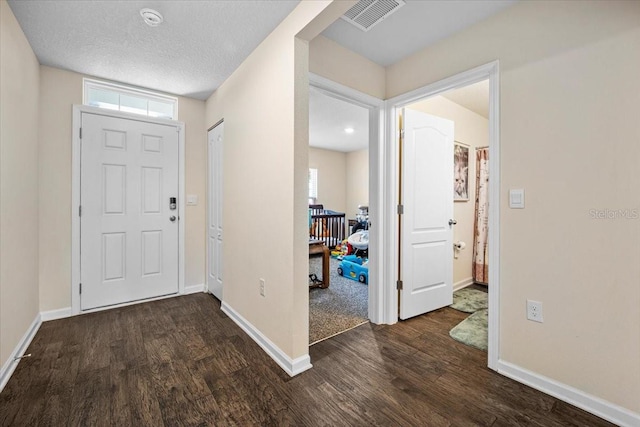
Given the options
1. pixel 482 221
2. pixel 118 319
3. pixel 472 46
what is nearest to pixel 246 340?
pixel 118 319

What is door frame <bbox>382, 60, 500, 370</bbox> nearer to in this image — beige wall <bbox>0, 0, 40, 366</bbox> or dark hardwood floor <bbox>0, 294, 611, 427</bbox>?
dark hardwood floor <bbox>0, 294, 611, 427</bbox>

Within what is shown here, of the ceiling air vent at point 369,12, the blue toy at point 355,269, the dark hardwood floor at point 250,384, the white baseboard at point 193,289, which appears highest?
the ceiling air vent at point 369,12

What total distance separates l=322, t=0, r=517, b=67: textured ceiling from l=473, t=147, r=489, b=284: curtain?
2053 millimetres

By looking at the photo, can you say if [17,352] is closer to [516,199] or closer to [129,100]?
[129,100]

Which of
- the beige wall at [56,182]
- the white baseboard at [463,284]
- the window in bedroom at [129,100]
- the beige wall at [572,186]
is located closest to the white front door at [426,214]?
the white baseboard at [463,284]

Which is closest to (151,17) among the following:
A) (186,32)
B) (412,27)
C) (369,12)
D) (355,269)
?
(186,32)

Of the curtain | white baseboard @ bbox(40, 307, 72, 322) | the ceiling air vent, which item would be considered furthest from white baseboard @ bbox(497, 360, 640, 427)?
white baseboard @ bbox(40, 307, 72, 322)

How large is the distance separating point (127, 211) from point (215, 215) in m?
0.88

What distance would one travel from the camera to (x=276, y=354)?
1932mm

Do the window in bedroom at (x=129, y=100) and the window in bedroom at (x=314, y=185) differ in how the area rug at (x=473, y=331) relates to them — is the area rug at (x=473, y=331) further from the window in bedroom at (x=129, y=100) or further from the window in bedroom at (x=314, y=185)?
the window in bedroom at (x=314, y=185)

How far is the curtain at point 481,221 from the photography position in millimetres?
3629

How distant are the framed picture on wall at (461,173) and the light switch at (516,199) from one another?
175 cm

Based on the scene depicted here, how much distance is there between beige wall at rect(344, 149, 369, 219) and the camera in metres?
7.33

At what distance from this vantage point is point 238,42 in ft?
7.02
